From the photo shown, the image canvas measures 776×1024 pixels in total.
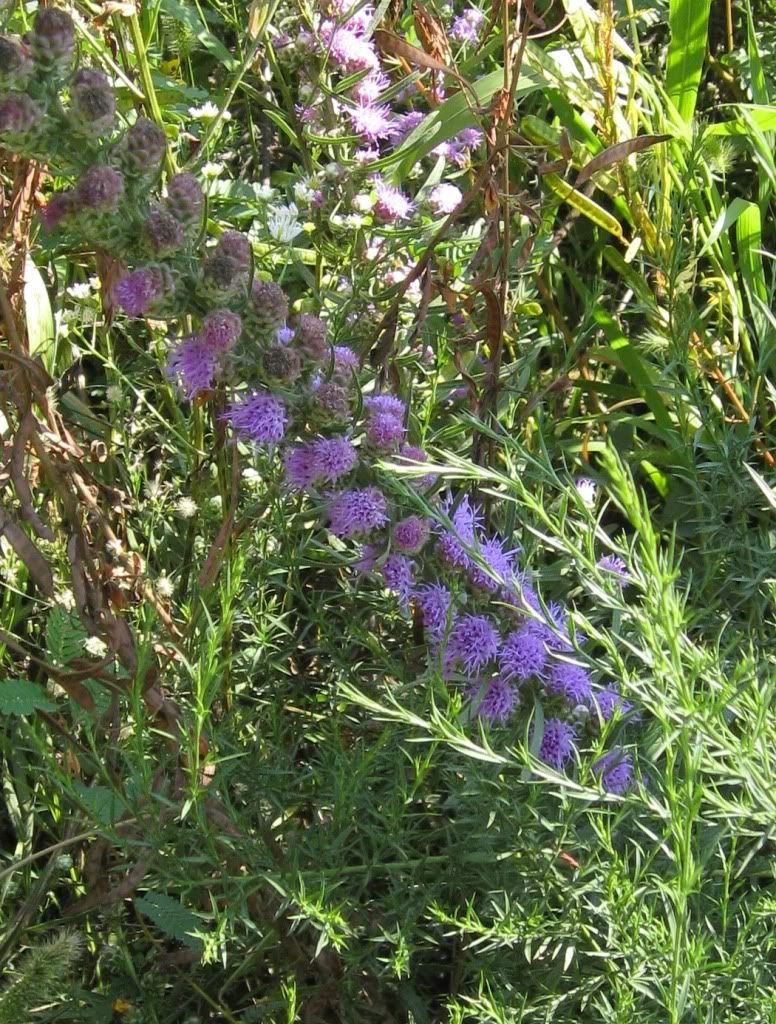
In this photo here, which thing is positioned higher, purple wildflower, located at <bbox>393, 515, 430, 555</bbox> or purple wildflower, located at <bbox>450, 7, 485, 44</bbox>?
purple wildflower, located at <bbox>450, 7, 485, 44</bbox>

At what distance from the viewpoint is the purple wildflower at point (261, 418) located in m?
1.05

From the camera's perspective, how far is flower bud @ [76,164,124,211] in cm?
94

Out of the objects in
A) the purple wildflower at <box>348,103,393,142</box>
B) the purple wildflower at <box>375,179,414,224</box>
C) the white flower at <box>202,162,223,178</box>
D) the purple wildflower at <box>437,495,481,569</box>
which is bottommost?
the purple wildflower at <box>437,495,481,569</box>

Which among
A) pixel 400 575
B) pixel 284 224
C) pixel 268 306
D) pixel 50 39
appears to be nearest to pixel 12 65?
pixel 50 39

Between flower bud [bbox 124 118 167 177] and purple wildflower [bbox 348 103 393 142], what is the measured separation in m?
0.54

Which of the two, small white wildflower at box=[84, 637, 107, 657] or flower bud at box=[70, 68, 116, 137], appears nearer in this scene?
flower bud at box=[70, 68, 116, 137]

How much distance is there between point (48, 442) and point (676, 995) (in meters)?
0.77

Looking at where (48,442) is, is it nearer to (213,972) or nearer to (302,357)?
(302,357)

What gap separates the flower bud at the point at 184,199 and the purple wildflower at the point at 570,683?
1.64 ft

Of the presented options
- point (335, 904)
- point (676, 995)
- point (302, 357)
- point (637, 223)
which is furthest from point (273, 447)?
point (637, 223)

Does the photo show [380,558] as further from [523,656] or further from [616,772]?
[616,772]

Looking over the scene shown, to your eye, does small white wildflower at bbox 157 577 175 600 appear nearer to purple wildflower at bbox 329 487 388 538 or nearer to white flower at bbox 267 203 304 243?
purple wildflower at bbox 329 487 388 538

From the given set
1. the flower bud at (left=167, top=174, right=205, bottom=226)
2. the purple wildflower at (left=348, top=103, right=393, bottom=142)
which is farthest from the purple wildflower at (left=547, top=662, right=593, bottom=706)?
the purple wildflower at (left=348, top=103, right=393, bottom=142)

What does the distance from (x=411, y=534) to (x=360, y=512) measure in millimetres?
50
